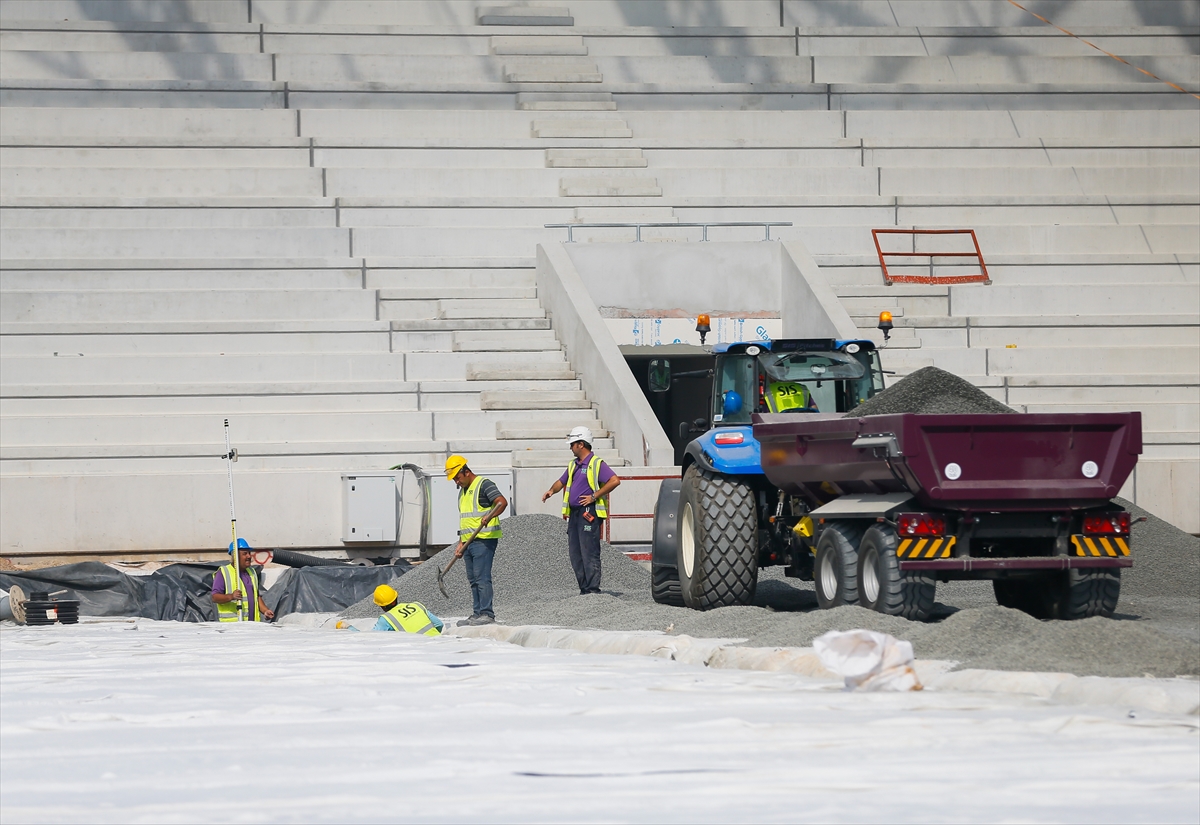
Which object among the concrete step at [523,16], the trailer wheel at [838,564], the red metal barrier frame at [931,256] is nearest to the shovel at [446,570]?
the trailer wheel at [838,564]

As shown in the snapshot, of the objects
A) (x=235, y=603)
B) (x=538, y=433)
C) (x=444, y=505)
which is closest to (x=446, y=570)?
(x=235, y=603)

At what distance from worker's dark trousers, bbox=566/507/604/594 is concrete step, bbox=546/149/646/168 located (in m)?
13.3

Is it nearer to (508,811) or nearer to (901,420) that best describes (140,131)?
(901,420)


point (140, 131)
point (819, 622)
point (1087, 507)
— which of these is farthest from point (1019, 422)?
point (140, 131)

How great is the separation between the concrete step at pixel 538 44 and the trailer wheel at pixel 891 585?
2068cm

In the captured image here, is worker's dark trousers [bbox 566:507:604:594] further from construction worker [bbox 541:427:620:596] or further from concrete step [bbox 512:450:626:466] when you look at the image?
concrete step [bbox 512:450:626:466]

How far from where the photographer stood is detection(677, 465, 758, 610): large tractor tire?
1029 centimetres

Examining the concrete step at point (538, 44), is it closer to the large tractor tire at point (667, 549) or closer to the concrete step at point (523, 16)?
the concrete step at point (523, 16)

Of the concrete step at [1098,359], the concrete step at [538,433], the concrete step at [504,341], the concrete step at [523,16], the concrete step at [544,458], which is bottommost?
the concrete step at [544,458]

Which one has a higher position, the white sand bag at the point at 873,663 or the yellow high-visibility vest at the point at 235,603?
the white sand bag at the point at 873,663

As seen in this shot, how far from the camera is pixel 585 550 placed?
12352mm

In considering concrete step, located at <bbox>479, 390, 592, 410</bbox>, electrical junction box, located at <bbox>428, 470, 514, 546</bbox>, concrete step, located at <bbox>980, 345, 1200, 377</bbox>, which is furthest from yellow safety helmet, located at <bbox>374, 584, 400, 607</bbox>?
concrete step, located at <bbox>980, 345, 1200, 377</bbox>

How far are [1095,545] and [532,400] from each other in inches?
446

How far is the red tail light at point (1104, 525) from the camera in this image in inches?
348
